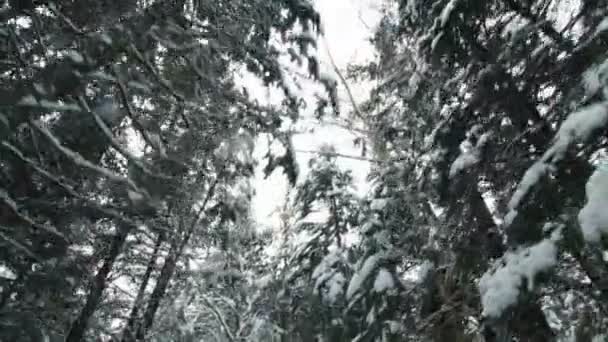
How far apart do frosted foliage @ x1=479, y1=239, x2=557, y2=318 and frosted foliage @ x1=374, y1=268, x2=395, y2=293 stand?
3.95 m

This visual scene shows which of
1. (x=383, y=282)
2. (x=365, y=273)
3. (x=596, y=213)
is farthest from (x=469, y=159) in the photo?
(x=365, y=273)

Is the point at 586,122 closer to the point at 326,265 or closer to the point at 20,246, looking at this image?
the point at 20,246

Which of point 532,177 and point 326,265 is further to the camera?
point 326,265

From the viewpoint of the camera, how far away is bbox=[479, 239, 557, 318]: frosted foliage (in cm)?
279

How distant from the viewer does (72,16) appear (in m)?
4.36

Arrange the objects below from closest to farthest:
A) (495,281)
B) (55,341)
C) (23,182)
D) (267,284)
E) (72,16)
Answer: (495,281)
(23,182)
(72,16)
(55,341)
(267,284)

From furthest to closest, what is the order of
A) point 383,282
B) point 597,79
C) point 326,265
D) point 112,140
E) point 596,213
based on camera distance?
point 326,265 < point 383,282 < point 112,140 < point 597,79 < point 596,213

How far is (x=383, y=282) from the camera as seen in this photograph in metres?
6.95

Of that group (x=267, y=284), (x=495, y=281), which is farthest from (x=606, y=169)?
(x=267, y=284)

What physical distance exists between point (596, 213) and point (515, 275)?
78 centimetres

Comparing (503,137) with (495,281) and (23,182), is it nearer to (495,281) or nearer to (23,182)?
(495,281)

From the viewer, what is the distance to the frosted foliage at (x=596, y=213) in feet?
7.16

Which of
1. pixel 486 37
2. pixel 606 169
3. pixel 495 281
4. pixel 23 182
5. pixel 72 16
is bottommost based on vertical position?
pixel 495 281

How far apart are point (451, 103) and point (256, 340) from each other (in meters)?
9.99
